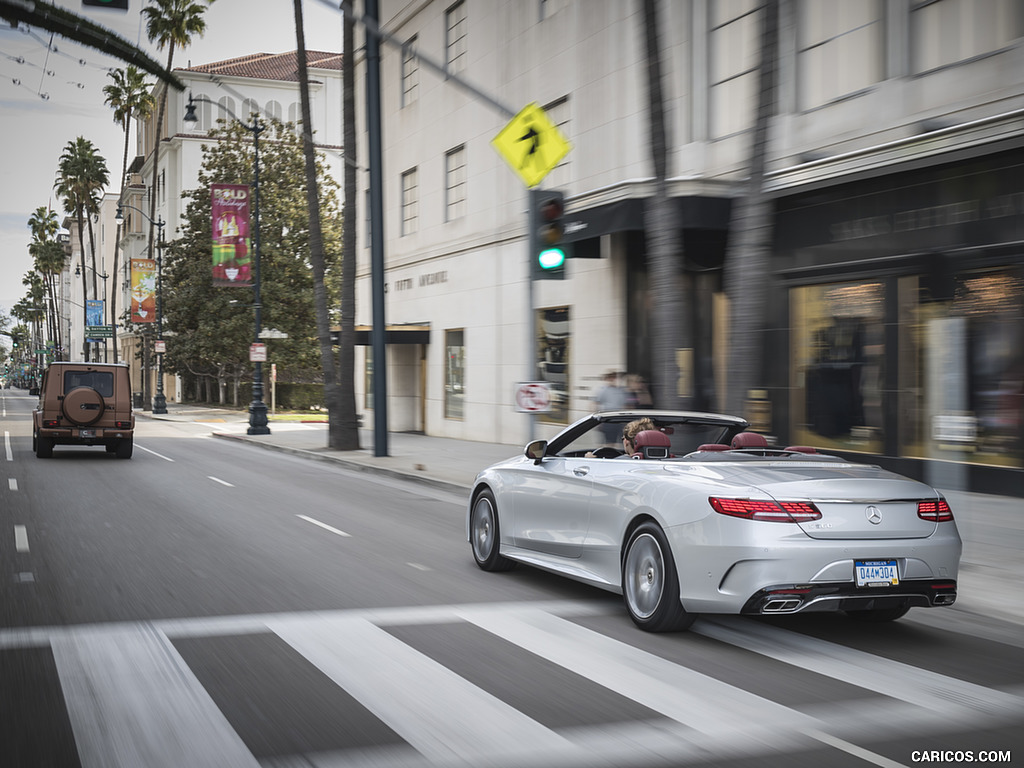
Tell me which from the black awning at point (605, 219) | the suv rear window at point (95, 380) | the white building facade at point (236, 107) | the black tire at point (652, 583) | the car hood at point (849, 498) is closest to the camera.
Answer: the car hood at point (849, 498)

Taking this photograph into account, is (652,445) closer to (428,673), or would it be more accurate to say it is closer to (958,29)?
(428,673)

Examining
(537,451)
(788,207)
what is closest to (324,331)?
(788,207)

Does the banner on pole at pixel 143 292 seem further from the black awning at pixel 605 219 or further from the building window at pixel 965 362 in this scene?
the building window at pixel 965 362

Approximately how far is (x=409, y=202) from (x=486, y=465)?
13980 mm

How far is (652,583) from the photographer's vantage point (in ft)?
Result: 22.5

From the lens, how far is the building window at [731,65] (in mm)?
18359

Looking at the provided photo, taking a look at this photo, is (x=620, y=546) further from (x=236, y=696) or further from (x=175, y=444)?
(x=175, y=444)

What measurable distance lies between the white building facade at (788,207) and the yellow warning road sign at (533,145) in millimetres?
1607

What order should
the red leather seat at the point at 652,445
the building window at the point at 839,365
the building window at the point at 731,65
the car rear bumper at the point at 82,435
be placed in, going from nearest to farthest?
the red leather seat at the point at 652,445
the building window at the point at 839,365
the building window at the point at 731,65
the car rear bumper at the point at 82,435

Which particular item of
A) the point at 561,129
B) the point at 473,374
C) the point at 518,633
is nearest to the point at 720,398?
the point at 561,129

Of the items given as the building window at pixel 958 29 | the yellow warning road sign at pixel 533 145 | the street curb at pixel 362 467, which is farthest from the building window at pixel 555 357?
the building window at pixel 958 29

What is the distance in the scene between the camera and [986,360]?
1439cm

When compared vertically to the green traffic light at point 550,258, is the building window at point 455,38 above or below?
above

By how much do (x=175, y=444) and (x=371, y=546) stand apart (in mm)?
19474
